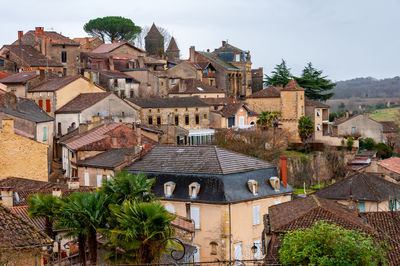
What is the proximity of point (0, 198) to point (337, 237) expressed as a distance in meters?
15.0

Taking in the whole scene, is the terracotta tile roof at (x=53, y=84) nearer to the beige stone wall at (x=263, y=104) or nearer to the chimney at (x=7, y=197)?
the beige stone wall at (x=263, y=104)

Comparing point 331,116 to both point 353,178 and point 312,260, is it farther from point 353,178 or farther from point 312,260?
point 312,260

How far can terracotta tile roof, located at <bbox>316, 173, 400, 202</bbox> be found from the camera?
3336 cm

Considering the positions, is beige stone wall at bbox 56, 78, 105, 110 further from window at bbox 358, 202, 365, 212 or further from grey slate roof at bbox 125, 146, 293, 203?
window at bbox 358, 202, 365, 212

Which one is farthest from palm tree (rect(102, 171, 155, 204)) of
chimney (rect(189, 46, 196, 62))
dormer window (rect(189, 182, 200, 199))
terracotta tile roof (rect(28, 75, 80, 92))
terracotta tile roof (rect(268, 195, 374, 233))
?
chimney (rect(189, 46, 196, 62))

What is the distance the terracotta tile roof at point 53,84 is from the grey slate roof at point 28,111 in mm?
2961

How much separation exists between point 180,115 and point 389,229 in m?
33.3

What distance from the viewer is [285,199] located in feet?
102

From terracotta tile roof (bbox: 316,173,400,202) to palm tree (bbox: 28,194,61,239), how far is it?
59.3 ft

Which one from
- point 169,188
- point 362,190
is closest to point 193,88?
point 362,190

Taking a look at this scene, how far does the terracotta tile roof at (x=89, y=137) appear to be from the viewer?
124ft

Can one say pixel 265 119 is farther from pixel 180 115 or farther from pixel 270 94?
pixel 180 115

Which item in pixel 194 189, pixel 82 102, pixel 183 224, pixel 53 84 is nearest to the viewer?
pixel 183 224

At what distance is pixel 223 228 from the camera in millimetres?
27797
